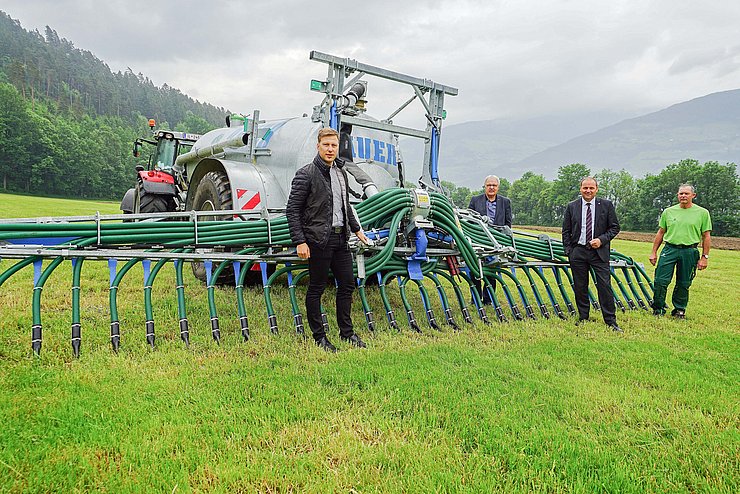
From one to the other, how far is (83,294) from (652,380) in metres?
5.20

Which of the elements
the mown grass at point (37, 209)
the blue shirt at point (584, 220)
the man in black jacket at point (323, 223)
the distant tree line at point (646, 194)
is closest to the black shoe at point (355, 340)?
the man in black jacket at point (323, 223)

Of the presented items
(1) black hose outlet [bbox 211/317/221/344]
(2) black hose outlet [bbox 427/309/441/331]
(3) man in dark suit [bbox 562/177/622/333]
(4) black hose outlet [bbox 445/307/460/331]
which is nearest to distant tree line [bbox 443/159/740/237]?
(3) man in dark suit [bbox 562/177/622/333]

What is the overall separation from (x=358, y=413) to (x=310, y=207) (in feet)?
5.40

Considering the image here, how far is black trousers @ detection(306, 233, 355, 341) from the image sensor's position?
11.9 feet

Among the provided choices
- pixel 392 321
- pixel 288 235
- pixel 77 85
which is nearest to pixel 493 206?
pixel 392 321

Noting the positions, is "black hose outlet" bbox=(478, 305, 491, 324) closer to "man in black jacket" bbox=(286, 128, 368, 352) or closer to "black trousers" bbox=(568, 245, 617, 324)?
"black trousers" bbox=(568, 245, 617, 324)

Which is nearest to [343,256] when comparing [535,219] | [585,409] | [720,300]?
[585,409]

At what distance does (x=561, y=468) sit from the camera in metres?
2.05

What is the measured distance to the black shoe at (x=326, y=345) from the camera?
11.6ft

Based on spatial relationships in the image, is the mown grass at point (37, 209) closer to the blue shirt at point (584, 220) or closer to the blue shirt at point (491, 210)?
the blue shirt at point (491, 210)

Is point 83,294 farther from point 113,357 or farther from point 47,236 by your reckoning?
point 113,357

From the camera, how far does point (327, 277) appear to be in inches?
147

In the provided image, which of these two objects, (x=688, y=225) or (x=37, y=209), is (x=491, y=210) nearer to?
(x=688, y=225)

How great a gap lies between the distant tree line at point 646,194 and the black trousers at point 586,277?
22.0 meters
